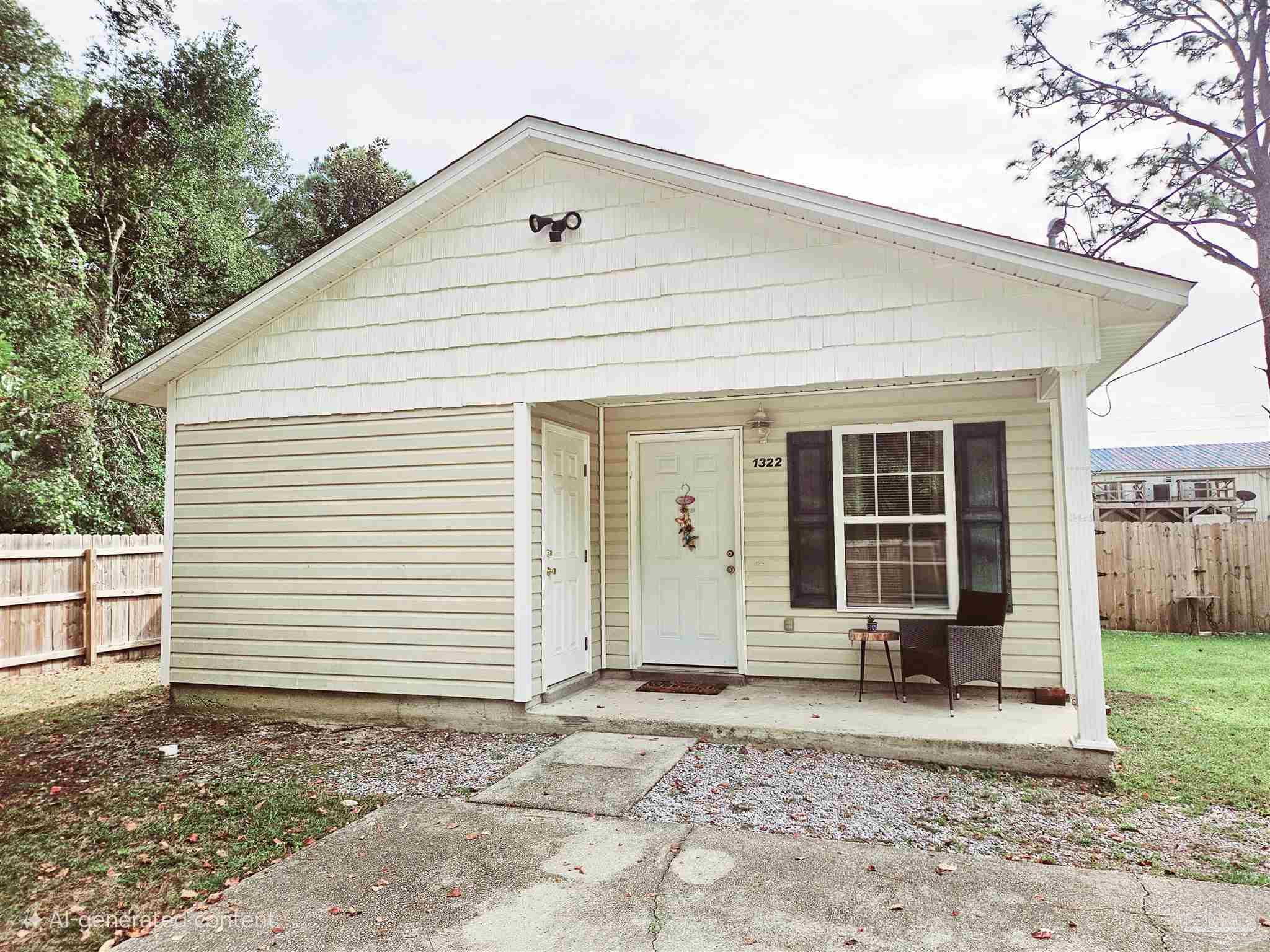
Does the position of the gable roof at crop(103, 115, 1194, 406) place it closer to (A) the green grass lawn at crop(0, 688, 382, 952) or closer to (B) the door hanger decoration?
(B) the door hanger decoration

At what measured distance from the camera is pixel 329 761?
5277 mm

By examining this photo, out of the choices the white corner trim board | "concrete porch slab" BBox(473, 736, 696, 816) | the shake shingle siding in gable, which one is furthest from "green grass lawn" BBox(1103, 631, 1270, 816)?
the white corner trim board

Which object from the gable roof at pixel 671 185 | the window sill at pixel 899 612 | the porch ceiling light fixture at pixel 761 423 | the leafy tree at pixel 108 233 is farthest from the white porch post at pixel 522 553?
the leafy tree at pixel 108 233

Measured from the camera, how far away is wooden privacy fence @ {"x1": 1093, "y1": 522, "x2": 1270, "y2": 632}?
11000mm

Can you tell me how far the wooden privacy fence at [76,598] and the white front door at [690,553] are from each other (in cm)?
616

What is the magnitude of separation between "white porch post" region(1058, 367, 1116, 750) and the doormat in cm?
264

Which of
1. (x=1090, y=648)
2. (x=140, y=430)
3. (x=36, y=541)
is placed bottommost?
(x=1090, y=648)

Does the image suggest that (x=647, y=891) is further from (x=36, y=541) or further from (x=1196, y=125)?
(x=1196, y=125)

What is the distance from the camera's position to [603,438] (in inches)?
291

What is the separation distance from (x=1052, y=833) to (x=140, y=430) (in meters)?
15.2

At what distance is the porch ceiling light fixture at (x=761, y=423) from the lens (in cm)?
689

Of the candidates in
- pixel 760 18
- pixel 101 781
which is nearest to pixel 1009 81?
pixel 760 18

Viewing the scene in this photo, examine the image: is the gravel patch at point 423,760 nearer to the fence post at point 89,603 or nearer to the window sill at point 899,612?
the window sill at point 899,612

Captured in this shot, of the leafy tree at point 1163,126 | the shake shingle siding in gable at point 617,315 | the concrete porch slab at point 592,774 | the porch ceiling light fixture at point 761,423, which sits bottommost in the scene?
the concrete porch slab at point 592,774
